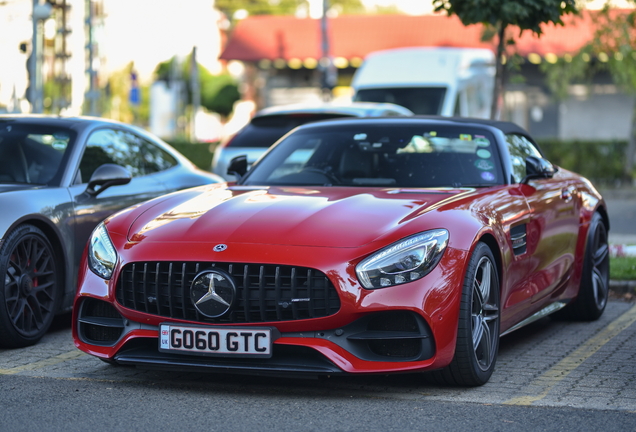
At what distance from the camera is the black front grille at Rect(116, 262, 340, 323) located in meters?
4.60

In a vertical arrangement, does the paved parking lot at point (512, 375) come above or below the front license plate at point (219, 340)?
below

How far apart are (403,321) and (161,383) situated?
131 centimetres

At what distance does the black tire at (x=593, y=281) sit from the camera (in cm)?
706

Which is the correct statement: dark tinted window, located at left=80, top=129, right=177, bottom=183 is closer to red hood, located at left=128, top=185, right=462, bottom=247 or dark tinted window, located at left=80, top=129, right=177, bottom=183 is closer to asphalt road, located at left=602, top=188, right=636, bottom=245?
red hood, located at left=128, top=185, right=462, bottom=247

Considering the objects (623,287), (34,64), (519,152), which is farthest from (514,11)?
(34,64)

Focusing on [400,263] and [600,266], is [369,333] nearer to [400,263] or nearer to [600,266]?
[400,263]

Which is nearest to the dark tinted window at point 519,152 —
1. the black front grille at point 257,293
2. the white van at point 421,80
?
the black front grille at point 257,293

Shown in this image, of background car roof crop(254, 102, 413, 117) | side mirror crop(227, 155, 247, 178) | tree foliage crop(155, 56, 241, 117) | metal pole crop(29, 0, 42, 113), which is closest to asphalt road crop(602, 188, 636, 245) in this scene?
background car roof crop(254, 102, 413, 117)

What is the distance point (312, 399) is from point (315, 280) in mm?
575

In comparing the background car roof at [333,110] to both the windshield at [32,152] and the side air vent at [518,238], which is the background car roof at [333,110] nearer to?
the windshield at [32,152]

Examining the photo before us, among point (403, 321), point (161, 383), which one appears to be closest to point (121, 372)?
point (161, 383)

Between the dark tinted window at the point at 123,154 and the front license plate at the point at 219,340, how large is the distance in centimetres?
251

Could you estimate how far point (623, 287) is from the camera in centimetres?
869

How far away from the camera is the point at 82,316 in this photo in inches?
201
